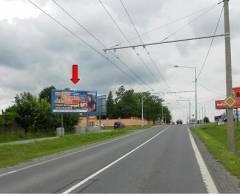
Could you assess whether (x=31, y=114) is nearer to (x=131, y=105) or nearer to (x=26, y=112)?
(x=26, y=112)

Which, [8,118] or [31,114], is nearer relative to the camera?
[8,118]

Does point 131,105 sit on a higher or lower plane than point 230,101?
higher

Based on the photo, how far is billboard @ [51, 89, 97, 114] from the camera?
51844 mm

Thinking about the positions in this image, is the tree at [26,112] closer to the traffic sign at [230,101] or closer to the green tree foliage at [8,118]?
the green tree foliage at [8,118]

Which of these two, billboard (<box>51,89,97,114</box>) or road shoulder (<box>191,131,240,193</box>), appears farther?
billboard (<box>51,89,97,114</box>)

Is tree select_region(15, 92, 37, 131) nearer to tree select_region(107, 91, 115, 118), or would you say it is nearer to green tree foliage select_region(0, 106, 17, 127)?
green tree foliage select_region(0, 106, 17, 127)

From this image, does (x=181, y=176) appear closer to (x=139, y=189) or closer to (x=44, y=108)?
(x=139, y=189)

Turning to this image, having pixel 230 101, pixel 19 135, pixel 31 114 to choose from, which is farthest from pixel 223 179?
pixel 31 114

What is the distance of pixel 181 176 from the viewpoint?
1243 centimetres

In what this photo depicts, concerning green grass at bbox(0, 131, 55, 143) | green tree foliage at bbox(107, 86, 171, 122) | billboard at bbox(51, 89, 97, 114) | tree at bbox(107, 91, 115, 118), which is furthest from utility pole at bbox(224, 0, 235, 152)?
tree at bbox(107, 91, 115, 118)

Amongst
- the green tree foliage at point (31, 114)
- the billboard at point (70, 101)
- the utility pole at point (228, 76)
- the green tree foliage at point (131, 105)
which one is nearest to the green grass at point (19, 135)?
the green tree foliage at point (31, 114)

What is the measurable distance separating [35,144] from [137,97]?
134 meters

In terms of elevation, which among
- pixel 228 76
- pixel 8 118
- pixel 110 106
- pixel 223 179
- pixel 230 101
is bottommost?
pixel 223 179

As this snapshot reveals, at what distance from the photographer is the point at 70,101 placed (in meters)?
53.2
